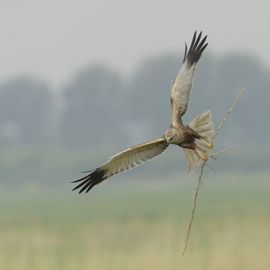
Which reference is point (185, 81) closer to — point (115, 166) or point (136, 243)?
point (115, 166)

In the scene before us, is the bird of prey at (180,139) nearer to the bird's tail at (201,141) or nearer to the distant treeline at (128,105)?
the bird's tail at (201,141)

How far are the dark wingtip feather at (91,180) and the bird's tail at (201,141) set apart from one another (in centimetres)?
50

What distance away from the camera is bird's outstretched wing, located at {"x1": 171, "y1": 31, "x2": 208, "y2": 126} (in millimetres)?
3464

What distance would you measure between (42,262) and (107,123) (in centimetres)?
6393

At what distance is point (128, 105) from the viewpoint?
76.7 meters

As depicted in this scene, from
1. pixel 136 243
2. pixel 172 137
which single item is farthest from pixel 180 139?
pixel 136 243

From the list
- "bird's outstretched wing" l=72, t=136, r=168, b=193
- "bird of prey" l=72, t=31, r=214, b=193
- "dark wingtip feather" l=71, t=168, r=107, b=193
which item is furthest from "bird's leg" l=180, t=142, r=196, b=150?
"dark wingtip feather" l=71, t=168, r=107, b=193

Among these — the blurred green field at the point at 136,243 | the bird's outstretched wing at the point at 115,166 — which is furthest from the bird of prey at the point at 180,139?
the blurred green field at the point at 136,243

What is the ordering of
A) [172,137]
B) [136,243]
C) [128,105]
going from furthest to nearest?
[128,105] → [136,243] → [172,137]

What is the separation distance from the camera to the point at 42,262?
48.8ft

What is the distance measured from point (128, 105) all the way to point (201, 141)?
241 ft

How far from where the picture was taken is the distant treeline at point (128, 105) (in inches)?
Result: 2874

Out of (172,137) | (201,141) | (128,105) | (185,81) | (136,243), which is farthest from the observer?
(128,105)

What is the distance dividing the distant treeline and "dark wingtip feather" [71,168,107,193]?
213ft
